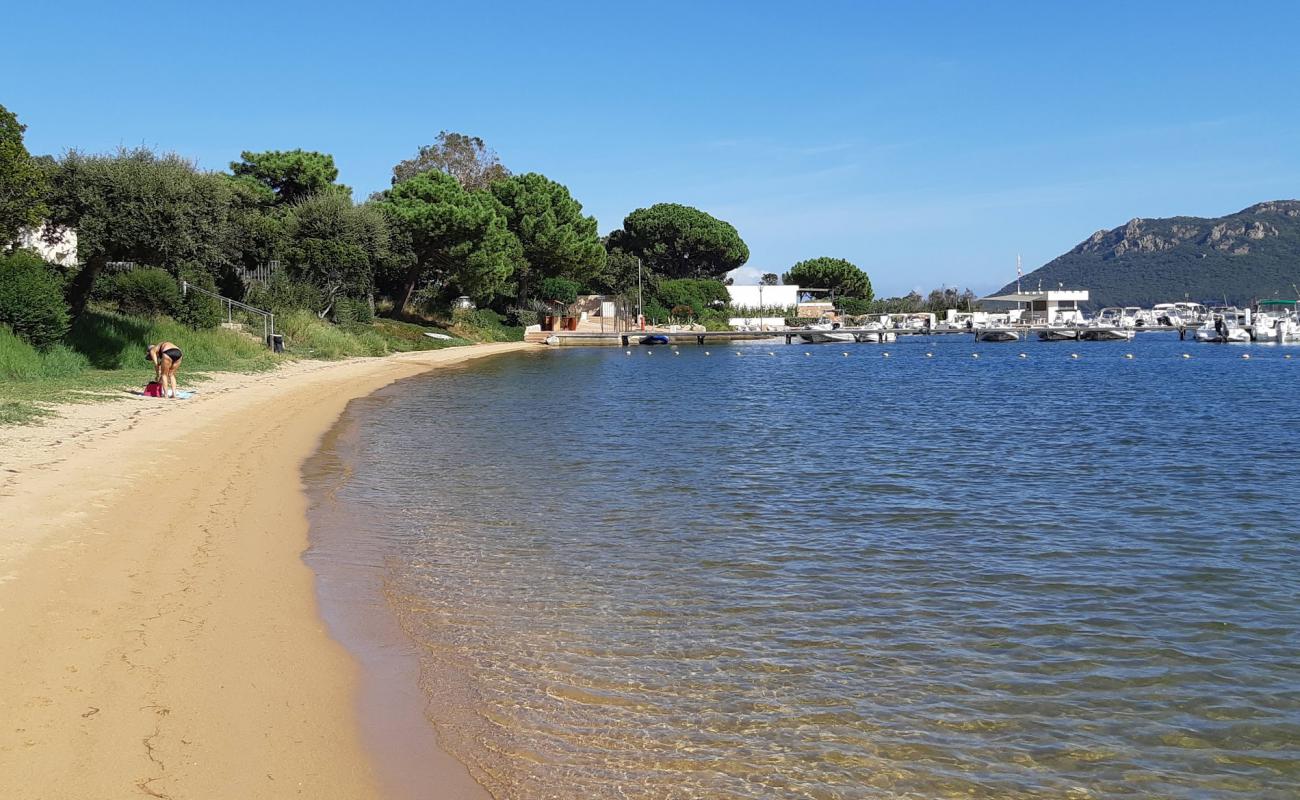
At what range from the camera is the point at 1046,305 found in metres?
136

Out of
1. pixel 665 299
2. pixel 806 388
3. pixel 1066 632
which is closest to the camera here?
pixel 1066 632

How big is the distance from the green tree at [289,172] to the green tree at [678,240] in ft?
173

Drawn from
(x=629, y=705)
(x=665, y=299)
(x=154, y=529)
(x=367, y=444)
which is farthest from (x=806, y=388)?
(x=665, y=299)

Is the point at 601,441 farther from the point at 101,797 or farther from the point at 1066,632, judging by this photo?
the point at 101,797

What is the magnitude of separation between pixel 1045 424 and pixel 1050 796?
69.8 ft

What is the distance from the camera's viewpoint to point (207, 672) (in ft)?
20.2

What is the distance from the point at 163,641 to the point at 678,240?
10365 centimetres

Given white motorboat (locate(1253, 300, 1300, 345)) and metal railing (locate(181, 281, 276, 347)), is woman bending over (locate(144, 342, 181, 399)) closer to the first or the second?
metal railing (locate(181, 281, 276, 347))

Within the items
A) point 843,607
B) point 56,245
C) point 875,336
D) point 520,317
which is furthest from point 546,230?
point 843,607

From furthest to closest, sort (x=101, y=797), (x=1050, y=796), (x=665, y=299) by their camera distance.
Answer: (x=665, y=299) → (x=1050, y=796) → (x=101, y=797)

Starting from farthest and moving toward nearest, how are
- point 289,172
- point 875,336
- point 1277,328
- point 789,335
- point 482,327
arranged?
point 875,336
point 789,335
point 1277,328
point 482,327
point 289,172

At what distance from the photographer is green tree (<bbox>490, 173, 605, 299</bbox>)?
248 ft

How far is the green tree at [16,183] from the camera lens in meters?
21.5

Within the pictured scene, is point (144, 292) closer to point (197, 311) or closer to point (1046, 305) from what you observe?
point (197, 311)
